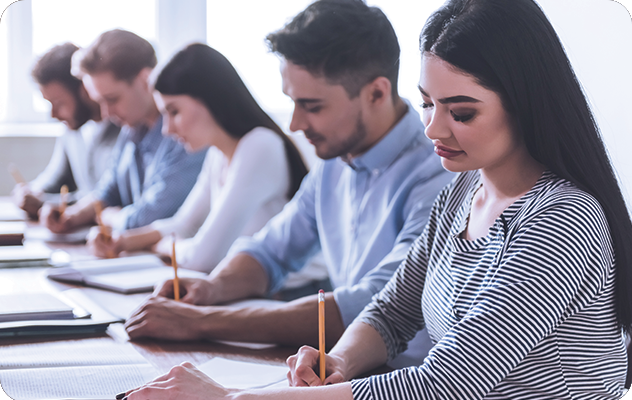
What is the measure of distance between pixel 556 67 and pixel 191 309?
77 cm

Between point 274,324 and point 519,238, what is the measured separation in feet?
1.77

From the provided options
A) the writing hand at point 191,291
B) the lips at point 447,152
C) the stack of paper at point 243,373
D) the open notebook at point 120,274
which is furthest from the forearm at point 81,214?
the lips at point 447,152

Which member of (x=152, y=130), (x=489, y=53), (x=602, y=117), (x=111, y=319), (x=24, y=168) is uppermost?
(x=489, y=53)

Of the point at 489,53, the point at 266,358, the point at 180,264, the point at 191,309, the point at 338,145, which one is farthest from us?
the point at 180,264

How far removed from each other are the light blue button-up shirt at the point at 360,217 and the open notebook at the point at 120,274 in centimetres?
21

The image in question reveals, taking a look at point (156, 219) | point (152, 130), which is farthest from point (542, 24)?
point (152, 130)

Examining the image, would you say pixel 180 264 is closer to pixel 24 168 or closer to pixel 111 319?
pixel 111 319

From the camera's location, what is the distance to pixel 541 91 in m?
0.77

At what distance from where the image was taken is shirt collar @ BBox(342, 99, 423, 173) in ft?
4.58

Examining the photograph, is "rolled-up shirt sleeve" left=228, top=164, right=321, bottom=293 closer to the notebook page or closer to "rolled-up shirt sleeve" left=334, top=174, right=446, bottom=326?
"rolled-up shirt sleeve" left=334, top=174, right=446, bottom=326

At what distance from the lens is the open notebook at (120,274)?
1523 millimetres

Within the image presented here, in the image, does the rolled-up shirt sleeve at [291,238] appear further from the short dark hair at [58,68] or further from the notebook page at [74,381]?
the short dark hair at [58,68]

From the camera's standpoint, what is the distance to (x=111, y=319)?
4.07ft

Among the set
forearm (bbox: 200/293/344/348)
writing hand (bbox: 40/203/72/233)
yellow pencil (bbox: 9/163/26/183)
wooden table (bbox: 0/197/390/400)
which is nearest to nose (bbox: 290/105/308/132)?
forearm (bbox: 200/293/344/348)
